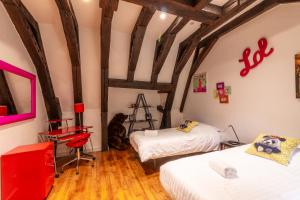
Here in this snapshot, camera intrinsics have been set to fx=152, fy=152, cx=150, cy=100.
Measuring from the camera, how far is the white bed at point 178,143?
2.86 m

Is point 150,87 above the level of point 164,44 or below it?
below

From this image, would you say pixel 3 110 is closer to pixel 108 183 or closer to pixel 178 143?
pixel 108 183

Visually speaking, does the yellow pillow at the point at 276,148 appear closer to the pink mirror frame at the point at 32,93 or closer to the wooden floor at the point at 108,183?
the wooden floor at the point at 108,183

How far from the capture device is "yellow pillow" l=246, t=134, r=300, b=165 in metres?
1.86

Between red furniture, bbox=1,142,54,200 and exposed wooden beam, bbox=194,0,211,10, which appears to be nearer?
red furniture, bbox=1,142,54,200

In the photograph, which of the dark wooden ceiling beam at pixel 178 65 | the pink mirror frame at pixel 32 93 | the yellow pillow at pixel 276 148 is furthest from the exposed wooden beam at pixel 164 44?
the pink mirror frame at pixel 32 93

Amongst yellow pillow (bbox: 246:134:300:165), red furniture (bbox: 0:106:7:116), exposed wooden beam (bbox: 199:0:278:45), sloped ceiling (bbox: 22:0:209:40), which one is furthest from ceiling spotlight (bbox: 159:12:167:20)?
red furniture (bbox: 0:106:7:116)

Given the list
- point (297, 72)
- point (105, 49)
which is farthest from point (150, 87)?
point (297, 72)

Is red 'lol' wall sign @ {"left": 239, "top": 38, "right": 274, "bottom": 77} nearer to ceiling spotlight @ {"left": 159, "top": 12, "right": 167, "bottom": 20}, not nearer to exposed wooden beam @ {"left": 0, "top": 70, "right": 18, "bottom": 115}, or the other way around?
ceiling spotlight @ {"left": 159, "top": 12, "right": 167, "bottom": 20}

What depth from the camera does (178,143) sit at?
9.98ft

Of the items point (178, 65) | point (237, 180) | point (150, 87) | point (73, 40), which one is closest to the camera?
point (237, 180)

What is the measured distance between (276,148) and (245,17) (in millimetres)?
2268

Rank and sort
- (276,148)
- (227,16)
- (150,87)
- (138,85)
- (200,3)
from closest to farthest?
1. (276,148)
2. (200,3)
3. (227,16)
4. (138,85)
5. (150,87)

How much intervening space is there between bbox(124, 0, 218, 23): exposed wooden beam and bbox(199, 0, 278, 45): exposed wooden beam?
74 centimetres
